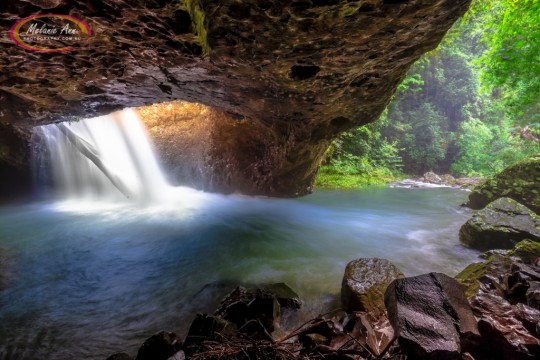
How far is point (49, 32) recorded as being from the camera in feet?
9.68

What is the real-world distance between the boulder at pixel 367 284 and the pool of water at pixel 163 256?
46 cm

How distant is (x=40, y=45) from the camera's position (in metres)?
3.26

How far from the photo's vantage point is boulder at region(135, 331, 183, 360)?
208 cm

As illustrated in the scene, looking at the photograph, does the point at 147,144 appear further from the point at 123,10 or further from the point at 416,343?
the point at 416,343

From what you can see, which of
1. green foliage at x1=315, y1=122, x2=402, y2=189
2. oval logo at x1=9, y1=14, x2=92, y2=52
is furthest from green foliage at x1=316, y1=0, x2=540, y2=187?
oval logo at x1=9, y1=14, x2=92, y2=52

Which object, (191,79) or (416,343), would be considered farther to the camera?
(191,79)

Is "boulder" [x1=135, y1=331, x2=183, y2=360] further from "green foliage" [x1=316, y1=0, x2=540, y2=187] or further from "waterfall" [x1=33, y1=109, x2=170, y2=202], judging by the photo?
"green foliage" [x1=316, y1=0, x2=540, y2=187]

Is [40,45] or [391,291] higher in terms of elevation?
[40,45]

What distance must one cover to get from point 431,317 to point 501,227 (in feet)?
15.3


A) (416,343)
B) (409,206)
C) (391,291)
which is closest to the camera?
(416,343)

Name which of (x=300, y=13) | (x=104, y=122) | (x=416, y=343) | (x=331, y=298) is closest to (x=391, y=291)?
(x=416, y=343)

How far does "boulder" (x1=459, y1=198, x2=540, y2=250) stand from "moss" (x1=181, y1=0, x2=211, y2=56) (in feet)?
19.5

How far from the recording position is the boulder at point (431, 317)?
1.71 metres

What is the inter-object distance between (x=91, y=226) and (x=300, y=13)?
6.71 m
